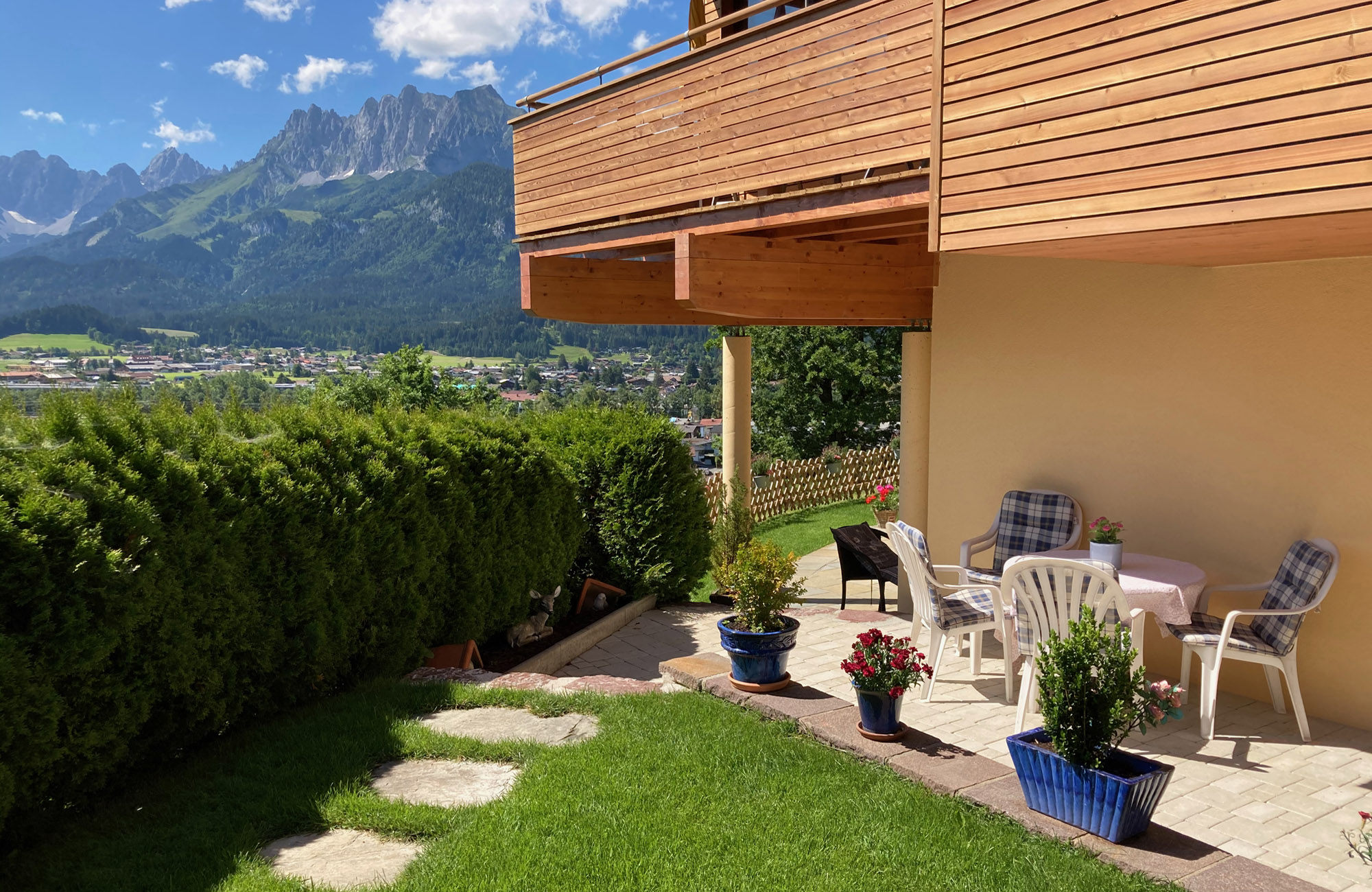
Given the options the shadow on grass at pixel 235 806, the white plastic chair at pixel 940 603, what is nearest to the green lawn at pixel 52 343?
the shadow on grass at pixel 235 806

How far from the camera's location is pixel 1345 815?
13.4 ft

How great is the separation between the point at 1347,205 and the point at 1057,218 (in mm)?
1176

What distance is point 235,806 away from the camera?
3.86 meters

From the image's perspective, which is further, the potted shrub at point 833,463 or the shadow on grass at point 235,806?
the potted shrub at point 833,463

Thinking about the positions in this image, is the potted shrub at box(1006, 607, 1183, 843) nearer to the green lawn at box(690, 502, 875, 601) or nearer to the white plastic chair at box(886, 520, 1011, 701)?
the white plastic chair at box(886, 520, 1011, 701)

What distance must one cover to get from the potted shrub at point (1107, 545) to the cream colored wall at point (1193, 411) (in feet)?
2.26

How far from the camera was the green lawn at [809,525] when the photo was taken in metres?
13.6

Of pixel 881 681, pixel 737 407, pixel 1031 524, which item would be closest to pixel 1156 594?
pixel 1031 524

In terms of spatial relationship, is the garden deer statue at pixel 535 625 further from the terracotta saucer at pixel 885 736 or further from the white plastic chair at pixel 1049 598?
the white plastic chair at pixel 1049 598

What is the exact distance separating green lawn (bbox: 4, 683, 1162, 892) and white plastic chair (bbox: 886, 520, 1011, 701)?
4.75 ft

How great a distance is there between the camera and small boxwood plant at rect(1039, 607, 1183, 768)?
3.50 metres

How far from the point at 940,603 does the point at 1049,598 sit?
0.79 m

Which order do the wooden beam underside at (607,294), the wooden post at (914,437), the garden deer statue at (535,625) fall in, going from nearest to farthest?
the garden deer statue at (535,625) → the wooden post at (914,437) → the wooden beam underside at (607,294)

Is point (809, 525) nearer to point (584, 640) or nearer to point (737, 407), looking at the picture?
point (737, 407)
